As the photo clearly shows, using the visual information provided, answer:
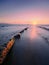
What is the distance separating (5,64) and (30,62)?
2.63 metres

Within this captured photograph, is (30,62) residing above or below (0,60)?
below

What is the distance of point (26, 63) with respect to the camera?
40.2 ft

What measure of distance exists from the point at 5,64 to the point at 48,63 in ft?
14.4

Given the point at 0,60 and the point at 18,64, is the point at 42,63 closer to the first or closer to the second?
the point at 18,64

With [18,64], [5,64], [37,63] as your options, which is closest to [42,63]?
[37,63]

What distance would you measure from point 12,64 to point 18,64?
61 cm

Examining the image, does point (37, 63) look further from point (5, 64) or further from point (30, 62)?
point (5, 64)

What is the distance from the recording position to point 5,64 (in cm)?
1175

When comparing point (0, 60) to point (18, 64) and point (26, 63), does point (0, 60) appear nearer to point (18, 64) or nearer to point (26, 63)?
point (18, 64)

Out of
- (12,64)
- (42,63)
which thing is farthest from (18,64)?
(42,63)

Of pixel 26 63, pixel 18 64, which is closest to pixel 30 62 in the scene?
pixel 26 63

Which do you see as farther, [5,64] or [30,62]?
[30,62]

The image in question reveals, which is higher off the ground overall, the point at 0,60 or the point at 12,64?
the point at 0,60

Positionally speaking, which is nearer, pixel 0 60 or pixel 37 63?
pixel 0 60
